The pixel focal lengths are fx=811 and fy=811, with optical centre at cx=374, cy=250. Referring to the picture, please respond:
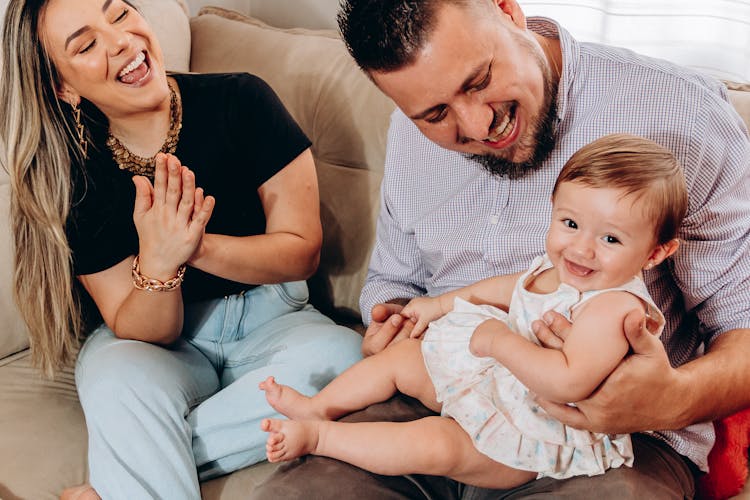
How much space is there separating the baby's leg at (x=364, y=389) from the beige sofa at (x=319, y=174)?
22 cm

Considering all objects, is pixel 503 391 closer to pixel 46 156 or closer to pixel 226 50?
pixel 46 156

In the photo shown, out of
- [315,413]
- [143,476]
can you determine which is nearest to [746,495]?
[315,413]

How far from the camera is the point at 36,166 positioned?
5.19ft

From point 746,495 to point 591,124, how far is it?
654 mm

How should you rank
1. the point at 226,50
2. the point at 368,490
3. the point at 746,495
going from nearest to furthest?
the point at 368,490 < the point at 746,495 < the point at 226,50

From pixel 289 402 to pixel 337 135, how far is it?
2.37ft

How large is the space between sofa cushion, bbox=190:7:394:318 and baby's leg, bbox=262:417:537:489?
0.67 m

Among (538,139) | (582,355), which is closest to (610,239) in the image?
(582,355)

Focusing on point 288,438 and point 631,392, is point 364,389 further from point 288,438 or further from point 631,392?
point 631,392

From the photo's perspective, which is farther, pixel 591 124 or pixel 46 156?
pixel 46 156

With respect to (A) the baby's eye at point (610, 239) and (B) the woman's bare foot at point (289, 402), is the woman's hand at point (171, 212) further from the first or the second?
(A) the baby's eye at point (610, 239)

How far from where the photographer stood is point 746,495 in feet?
4.33

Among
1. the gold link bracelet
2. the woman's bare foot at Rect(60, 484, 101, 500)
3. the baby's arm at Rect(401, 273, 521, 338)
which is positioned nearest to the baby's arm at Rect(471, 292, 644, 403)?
the baby's arm at Rect(401, 273, 521, 338)

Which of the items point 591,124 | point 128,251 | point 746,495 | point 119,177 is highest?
point 591,124
